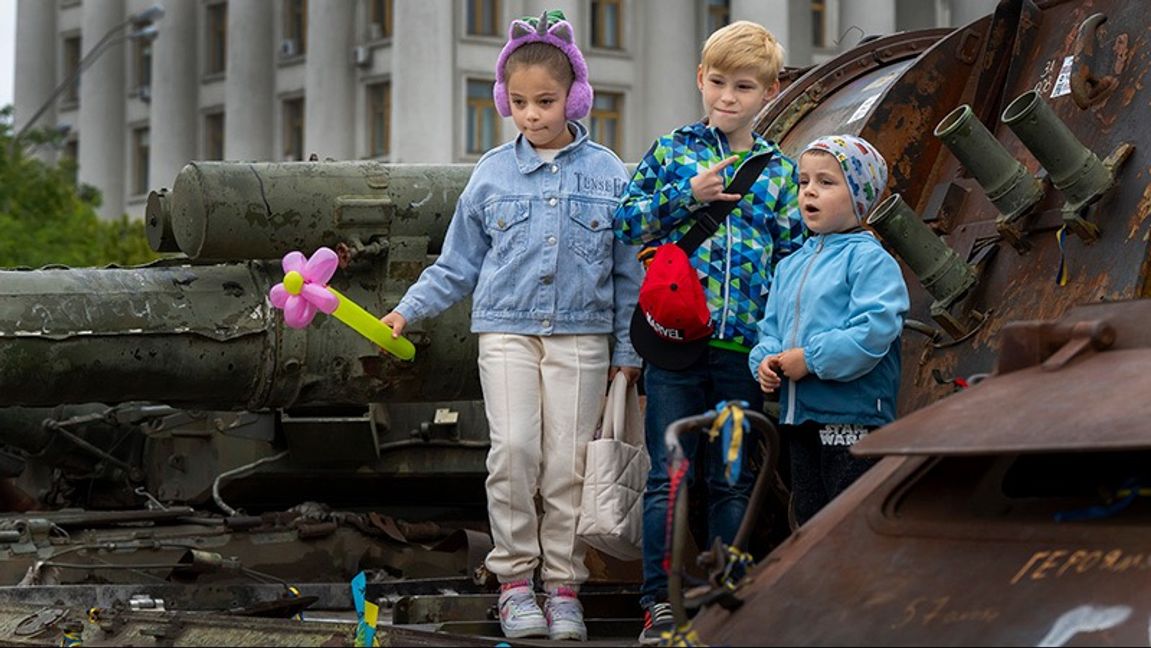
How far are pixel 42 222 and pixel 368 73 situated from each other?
531 inches

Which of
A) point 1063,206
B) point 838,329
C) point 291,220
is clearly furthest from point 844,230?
point 291,220

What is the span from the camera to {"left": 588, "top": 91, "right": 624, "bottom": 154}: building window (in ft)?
154

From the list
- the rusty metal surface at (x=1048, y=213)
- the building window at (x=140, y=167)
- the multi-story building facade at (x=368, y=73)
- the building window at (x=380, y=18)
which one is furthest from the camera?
the building window at (x=140, y=167)

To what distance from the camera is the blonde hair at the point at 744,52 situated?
6609 mm

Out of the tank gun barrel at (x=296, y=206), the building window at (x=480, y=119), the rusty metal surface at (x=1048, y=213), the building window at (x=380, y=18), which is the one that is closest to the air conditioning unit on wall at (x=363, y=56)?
the building window at (x=380, y=18)

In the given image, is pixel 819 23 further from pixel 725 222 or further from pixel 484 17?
pixel 725 222

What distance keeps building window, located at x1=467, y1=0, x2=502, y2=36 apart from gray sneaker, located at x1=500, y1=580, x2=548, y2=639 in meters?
40.0

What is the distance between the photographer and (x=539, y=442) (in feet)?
22.5

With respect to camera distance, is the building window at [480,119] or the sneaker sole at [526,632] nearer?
the sneaker sole at [526,632]

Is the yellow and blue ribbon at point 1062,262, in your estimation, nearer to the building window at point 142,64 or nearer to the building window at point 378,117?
the building window at point 378,117

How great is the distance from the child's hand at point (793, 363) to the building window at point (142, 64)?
51.9m

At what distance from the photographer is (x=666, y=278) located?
6.48 meters

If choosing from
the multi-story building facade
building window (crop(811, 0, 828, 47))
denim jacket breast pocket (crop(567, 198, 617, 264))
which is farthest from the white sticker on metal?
building window (crop(811, 0, 828, 47))

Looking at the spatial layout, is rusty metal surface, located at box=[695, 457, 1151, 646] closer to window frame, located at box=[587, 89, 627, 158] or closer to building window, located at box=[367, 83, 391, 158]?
window frame, located at box=[587, 89, 627, 158]
